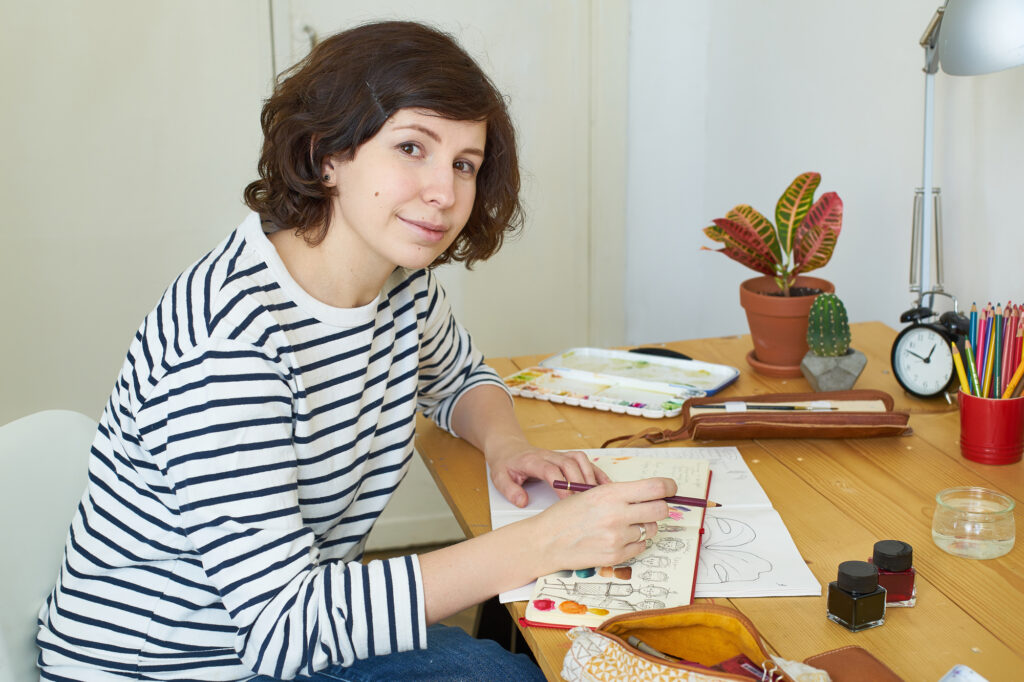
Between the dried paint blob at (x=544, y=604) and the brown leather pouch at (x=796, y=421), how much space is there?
405 millimetres

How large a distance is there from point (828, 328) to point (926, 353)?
14 centimetres

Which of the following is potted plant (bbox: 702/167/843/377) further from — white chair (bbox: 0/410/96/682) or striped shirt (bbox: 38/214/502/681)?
white chair (bbox: 0/410/96/682)

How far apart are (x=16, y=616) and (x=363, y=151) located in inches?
23.0

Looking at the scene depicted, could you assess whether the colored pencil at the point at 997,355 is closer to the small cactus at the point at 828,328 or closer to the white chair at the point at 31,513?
the small cactus at the point at 828,328

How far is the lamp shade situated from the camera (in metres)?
1.09

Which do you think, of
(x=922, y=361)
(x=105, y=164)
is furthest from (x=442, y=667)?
(x=105, y=164)

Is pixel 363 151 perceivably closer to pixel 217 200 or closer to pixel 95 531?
pixel 95 531

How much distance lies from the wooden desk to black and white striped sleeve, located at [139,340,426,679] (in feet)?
0.44

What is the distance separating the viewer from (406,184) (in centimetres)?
101

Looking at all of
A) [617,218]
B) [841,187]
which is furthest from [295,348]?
[617,218]

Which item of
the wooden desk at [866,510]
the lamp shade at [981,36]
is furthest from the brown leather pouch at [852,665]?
the lamp shade at [981,36]

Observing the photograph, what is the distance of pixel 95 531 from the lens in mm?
995

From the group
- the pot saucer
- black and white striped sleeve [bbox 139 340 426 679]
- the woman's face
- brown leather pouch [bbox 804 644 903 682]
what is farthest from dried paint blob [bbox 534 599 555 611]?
the pot saucer

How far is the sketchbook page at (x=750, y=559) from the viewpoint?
885mm
